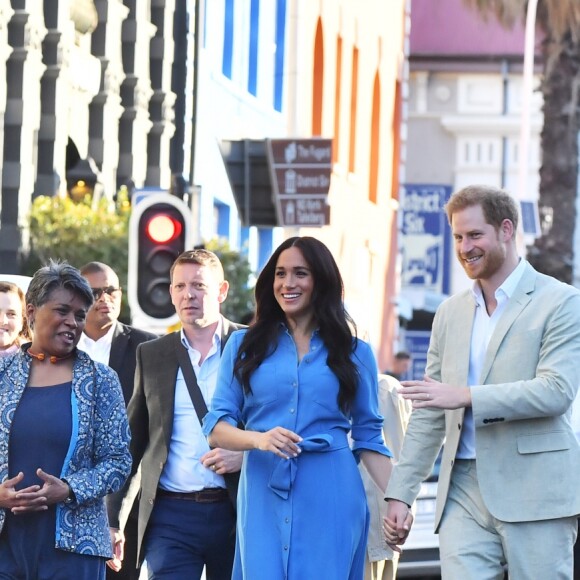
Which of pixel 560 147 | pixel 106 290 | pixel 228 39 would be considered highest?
pixel 228 39

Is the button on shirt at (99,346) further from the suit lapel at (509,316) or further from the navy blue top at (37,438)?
the suit lapel at (509,316)

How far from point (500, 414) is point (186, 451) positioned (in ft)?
6.08

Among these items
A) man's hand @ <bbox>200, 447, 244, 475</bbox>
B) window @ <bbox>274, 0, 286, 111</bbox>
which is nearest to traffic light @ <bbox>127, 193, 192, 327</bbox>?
man's hand @ <bbox>200, 447, 244, 475</bbox>

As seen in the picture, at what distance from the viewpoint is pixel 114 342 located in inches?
401

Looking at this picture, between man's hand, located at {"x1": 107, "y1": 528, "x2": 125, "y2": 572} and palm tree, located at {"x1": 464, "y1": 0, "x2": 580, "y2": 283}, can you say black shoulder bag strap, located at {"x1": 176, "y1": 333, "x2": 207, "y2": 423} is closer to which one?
man's hand, located at {"x1": 107, "y1": 528, "x2": 125, "y2": 572}

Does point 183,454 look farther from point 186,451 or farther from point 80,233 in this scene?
point 80,233

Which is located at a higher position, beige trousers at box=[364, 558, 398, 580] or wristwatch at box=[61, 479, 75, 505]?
wristwatch at box=[61, 479, 75, 505]

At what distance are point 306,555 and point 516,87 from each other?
5135cm

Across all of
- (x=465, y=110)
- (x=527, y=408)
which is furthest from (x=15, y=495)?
(x=465, y=110)

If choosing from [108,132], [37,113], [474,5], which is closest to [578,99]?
[474,5]

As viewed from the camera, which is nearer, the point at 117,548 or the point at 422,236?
the point at 117,548

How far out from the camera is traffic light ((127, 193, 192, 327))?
1372cm

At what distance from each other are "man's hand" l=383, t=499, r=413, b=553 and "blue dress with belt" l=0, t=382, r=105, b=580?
1244 mm

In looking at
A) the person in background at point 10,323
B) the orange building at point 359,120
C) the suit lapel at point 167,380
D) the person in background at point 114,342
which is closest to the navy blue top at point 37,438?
the suit lapel at point 167,380
